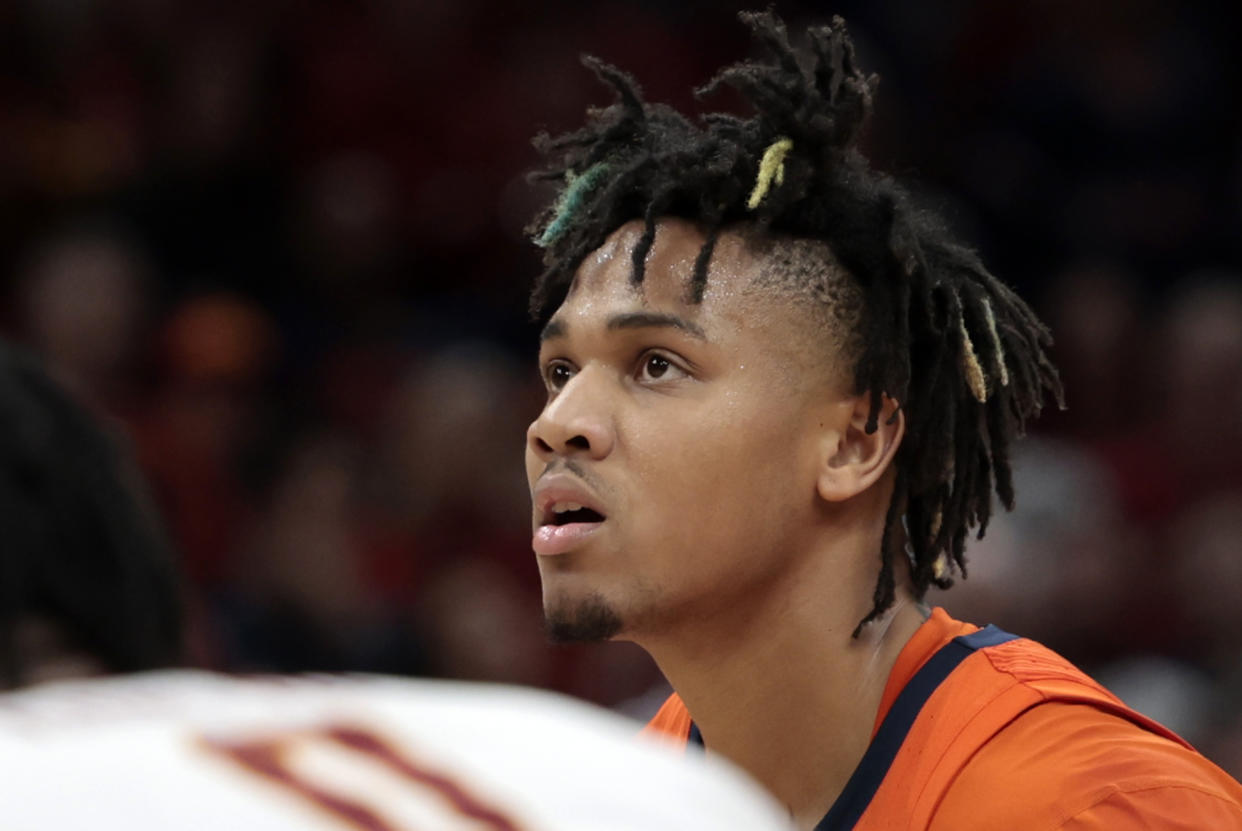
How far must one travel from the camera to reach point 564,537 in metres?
2.89

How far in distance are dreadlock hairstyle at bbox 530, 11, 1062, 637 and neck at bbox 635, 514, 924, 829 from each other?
7 cm

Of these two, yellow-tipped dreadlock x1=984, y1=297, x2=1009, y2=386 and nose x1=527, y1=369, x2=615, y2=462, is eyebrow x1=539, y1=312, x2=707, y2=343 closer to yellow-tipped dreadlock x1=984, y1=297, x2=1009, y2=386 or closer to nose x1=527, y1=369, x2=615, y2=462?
nose x1=527, y1=369, x2=615, y2=462

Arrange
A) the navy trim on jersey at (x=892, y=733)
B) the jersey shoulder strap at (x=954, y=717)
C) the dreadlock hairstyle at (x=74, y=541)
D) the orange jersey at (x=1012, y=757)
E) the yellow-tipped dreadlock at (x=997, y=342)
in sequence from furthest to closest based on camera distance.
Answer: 1. the yellow-tipped dreadlock at (x=997, y=342)
2. the navy trim on jersey at (x=892, y=733)
3. the jersey shoulder strap at (x=954, y=717)
4. the orange jersey at (x=1012, y=757)
5. the dreadlock hairstyle at (x=74, y=541)

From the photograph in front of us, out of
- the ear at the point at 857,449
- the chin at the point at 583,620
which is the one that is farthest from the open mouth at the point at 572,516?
the ear at the point at 857,449

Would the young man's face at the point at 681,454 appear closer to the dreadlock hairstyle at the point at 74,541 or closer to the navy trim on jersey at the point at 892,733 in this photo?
the navy trim on jersey at the point at 892,733

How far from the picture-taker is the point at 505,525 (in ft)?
21.0

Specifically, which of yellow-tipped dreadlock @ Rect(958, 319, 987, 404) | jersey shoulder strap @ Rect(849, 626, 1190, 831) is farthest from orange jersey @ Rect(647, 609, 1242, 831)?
yellow-tipped dreadlock @ Rect(958, 319, 987, 404)

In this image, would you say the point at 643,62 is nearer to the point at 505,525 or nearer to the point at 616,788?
the point at 505,525

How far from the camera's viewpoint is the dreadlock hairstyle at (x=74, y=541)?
1789 millimetres

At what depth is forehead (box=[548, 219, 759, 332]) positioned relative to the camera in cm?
293

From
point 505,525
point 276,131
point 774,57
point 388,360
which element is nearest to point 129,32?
point 276,131

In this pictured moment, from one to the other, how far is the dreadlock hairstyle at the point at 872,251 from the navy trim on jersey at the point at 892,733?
14 centimetres

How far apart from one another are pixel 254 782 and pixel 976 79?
7768 mm

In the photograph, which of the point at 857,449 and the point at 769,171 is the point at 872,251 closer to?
the point at 769,171
